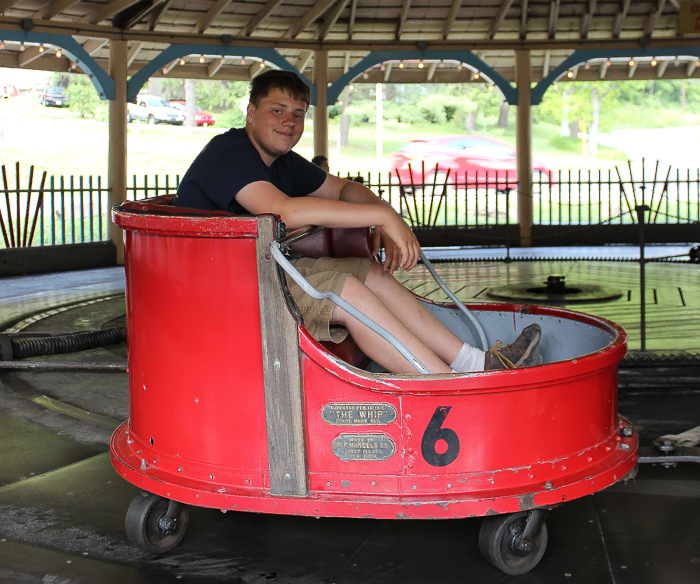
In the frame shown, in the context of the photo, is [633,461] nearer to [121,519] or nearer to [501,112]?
[121,519]

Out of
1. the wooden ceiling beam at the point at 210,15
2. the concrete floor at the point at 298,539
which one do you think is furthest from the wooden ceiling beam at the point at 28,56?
the concrete floor at the point at 298,539

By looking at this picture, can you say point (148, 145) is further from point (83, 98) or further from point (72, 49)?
point (72, 49)

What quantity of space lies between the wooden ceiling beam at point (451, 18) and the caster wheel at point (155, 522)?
1025 centimetres

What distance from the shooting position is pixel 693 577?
2.06m

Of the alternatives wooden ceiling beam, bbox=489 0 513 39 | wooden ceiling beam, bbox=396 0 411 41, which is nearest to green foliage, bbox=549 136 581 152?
wooden ceiling beam, bbox=489 0 513 39

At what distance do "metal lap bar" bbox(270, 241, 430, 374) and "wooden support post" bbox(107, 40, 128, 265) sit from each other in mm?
8460

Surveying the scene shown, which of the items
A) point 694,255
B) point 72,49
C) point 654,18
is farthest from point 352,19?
point 694,255

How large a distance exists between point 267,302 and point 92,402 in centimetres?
221

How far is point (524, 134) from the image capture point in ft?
38.7

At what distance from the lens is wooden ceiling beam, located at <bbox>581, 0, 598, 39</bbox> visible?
11.4m

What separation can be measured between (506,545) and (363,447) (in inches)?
19.1

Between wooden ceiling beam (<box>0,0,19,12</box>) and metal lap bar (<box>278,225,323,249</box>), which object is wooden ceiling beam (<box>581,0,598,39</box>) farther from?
metal lap bar (<box>278,225,323,249</box>)

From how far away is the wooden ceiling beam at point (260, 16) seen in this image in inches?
414

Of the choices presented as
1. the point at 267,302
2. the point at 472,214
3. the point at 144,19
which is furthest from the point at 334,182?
the point at 472,214
